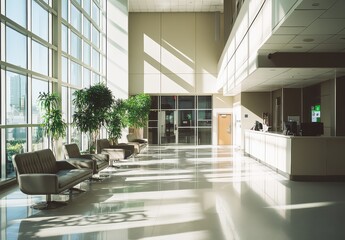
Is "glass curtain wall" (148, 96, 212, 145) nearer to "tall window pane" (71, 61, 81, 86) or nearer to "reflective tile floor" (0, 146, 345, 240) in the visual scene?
"tall window pane" (71, 61, 81, 86)

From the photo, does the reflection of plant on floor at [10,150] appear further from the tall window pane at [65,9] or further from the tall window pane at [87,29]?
the tall window pane at [87,29]

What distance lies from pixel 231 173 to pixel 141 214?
5023mm

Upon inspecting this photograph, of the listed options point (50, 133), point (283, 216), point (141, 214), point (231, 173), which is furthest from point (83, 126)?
point (283, 216)

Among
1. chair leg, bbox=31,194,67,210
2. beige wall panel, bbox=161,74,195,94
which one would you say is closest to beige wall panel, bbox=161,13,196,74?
beige wall panel, bbox=161,74,195,94

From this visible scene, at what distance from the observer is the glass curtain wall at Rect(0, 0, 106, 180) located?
26.5ft

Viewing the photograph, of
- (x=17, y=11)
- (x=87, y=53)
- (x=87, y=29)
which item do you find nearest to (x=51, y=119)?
(x=17, y=11)

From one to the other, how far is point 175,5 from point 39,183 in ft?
55.1

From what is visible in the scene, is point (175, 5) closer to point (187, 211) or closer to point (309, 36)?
point (309, 36)

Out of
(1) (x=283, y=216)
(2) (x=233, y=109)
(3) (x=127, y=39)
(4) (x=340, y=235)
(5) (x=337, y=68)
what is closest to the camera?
(4) (x=340, y=235)

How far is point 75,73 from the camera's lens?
523 inches

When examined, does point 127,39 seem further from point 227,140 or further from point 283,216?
point 283,216

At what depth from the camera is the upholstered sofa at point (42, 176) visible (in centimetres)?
583

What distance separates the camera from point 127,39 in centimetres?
1989

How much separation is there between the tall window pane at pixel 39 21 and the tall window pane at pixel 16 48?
2.54 feet
